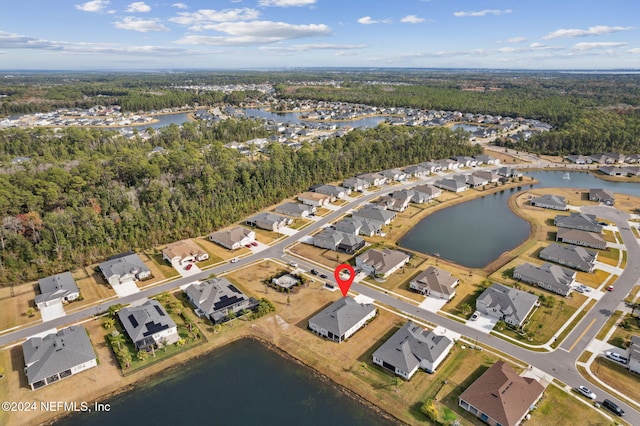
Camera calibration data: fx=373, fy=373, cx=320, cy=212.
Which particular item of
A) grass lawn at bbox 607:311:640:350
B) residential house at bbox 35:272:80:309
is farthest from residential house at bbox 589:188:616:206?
residential house at bbox 35:272:80:309

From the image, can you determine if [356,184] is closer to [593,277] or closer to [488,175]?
[488,175]

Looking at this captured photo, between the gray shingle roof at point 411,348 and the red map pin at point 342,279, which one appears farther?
the red map pin at point 342,279

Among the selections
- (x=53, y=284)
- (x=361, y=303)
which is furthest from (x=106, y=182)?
(x=361, y=303)

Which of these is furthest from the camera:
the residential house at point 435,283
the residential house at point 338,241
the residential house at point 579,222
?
the residential house at point 579,222

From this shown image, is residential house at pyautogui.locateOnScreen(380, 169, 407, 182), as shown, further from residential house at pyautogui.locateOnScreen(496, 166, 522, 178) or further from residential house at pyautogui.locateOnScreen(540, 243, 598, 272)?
residential house at pyautogui.locateOnScreen(540, 243, 598, 272)

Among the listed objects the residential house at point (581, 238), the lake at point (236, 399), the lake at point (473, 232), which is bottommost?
the lake at point (236, 399)

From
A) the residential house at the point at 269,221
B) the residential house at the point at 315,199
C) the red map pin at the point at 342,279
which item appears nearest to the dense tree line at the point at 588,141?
the residential house at the point at 315,199

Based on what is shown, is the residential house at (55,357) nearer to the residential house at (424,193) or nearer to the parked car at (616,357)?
the parked car at (616,357)

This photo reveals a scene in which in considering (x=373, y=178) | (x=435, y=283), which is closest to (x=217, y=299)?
(x=435, y=283)

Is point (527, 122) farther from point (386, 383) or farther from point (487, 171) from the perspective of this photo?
point (386, 383)
